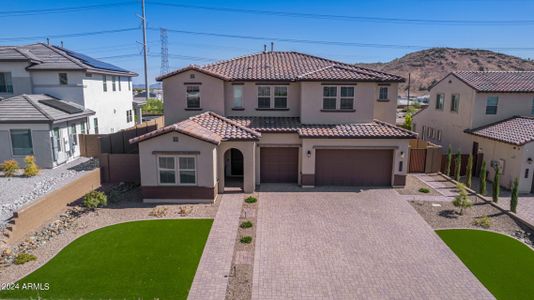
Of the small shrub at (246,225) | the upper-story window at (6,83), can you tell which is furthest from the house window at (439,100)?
the upper-story window at (6,83)

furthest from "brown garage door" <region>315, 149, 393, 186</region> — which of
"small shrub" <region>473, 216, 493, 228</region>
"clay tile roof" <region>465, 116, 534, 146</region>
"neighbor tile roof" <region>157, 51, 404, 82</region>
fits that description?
"clay tile roof" <region>465, 116, 534, 146</region>

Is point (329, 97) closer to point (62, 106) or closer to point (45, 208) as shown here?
point (45, 208)

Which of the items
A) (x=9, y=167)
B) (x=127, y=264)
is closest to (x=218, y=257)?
(x=127, y=264)

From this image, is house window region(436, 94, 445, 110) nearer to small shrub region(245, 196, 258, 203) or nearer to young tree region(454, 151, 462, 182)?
young tree region(454, 151, 462, 182)

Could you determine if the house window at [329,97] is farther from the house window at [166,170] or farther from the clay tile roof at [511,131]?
the clay tile roof at [511,131]

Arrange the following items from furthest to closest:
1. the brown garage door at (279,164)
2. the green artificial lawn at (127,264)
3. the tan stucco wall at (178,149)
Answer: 1. the brown garage door at (279,164)
2. the tan stucco wall at (178,149)
3. the green artificial lawn at (127,264)

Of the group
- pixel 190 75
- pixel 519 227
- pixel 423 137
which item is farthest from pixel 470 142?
pixel 190 75

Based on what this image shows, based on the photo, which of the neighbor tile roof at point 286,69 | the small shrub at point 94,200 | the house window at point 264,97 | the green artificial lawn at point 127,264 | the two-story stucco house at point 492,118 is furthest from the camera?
the house window at point 264,97

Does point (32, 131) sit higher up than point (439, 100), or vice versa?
point (439, 100)
